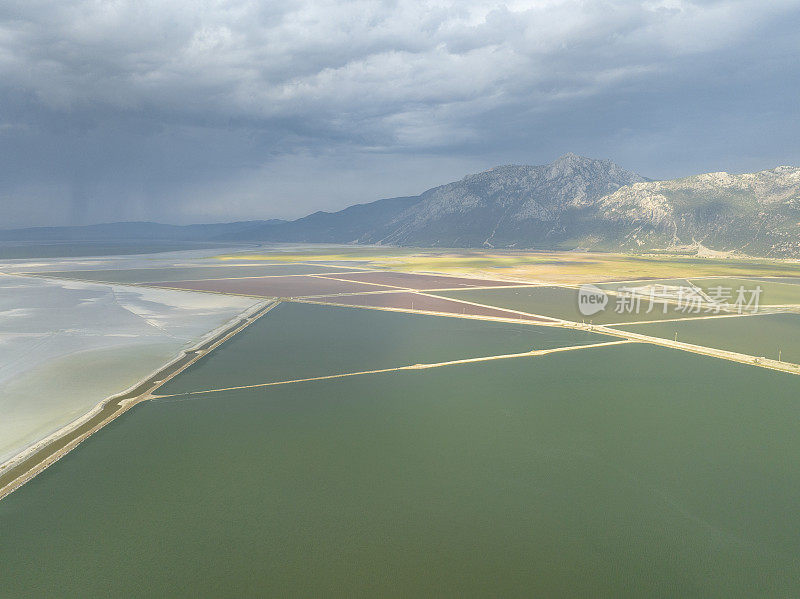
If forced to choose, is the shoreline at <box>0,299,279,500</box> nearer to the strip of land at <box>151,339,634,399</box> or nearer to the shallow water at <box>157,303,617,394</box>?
the shallow water at <box>157,303,617,394</box>

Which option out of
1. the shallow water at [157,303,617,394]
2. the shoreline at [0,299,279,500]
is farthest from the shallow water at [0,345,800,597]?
the shallow water at [157,303,617,394]

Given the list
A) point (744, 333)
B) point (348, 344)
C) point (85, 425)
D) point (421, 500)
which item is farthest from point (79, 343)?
point (744, 333)

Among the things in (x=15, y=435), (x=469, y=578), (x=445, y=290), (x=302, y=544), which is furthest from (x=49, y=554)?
(x=445, y=290)

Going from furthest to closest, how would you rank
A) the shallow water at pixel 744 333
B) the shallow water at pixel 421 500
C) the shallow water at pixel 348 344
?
the shallow water at pixel 744 333 → the shallow water at pixel 348 344 → the shallow water at pixel 421 500

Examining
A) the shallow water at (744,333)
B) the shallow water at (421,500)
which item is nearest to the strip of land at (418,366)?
the shallow water at (421,500)

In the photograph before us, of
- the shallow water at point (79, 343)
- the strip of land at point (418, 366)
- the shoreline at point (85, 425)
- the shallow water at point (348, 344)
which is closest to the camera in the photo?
the shoreline at point (85, 425)

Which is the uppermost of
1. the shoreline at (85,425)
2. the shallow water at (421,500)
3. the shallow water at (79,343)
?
the shallow water at (79,343)

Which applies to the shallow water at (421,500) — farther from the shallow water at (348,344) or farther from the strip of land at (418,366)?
the shallow water at (348,344)

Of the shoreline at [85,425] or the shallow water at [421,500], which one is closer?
the shallow water at [421,500]
